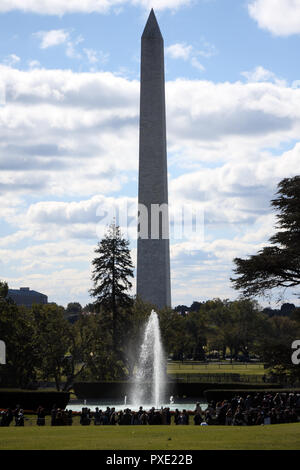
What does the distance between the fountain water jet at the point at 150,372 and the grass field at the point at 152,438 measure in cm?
2040

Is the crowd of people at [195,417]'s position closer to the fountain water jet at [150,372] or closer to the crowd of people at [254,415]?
the crowd of people at [254,415]

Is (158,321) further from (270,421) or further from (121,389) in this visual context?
(270,421)

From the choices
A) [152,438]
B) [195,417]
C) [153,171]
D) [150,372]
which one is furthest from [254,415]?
[153,171]

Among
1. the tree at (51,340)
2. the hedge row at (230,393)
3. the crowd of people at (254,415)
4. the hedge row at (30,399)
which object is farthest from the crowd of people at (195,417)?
the tree at (51,340)

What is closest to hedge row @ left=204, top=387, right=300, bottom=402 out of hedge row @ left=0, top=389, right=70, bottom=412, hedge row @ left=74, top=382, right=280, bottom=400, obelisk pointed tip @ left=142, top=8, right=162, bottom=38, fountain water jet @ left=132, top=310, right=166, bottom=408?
fountain water jet @ left=132, top=310, right=166, bottom=408

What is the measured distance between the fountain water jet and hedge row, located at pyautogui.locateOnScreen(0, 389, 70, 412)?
6978 millimetres

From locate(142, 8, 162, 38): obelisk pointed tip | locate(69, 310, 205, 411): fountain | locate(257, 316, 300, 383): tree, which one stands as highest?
locate(142, 8, 162, 38): obelisk pointed tip

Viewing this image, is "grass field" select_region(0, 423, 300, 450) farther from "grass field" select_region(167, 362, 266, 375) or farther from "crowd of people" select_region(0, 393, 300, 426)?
"grass field" select_region(167, 362, 266, 375)

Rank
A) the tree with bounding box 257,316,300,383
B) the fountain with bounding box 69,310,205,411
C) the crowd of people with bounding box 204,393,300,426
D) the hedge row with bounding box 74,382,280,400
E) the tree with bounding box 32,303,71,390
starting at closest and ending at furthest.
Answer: the tree with bounding box 257,316,300,383 → the crowd of people with bounding box 204,393,300,426 → the fountain with bounding box 69,310,205,411 → the tree with bounding box 32,303,71,390 → the hedge row with bounding box 74,382,280,400

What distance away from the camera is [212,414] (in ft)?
90.3

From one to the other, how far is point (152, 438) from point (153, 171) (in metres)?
→ 50.0

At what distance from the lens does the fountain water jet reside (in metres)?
44.1
